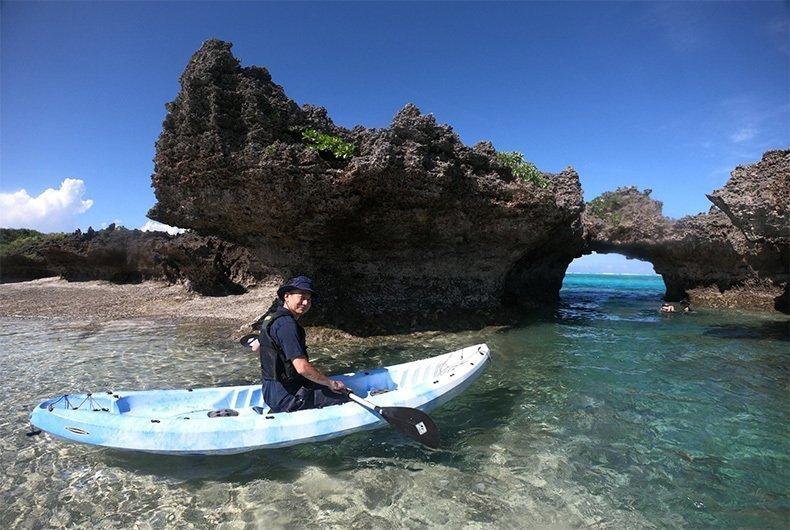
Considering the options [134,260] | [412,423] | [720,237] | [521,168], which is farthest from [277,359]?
[134,260]

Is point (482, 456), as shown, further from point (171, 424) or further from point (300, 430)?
point (171, 424)

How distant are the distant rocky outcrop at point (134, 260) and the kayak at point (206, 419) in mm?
17068

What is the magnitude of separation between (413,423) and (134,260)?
102 feet

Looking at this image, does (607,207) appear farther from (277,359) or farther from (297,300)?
(277,359)

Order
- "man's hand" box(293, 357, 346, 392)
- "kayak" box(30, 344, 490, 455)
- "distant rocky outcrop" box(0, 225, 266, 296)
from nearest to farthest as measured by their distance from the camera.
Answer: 1. "kayak" box(30, 344, 490, 455)
2. "man's hand" box(293, 357, 346, 392)
3. "distant rocky outcrop" box(0, 225, 266, 296)

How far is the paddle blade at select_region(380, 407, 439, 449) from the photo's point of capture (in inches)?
216

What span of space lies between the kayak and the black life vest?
1.83 ft

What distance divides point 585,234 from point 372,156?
17429 millimetres

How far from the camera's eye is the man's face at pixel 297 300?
19.5 feet

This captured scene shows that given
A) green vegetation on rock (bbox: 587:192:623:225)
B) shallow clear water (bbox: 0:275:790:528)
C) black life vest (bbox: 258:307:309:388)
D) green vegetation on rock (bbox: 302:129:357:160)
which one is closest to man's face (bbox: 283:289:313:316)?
black life vest (bbox: 258:307:309:388)

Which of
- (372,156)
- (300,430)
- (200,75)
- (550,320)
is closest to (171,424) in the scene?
(300,430)

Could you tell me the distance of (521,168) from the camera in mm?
14805

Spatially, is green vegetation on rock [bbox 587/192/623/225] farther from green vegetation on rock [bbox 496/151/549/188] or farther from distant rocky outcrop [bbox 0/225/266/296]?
distant rocky outcrop [bbox 0/225/266/296]

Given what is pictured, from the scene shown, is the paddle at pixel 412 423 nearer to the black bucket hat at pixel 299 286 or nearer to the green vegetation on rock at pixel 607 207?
the black bucket hat at pixel 299 286
